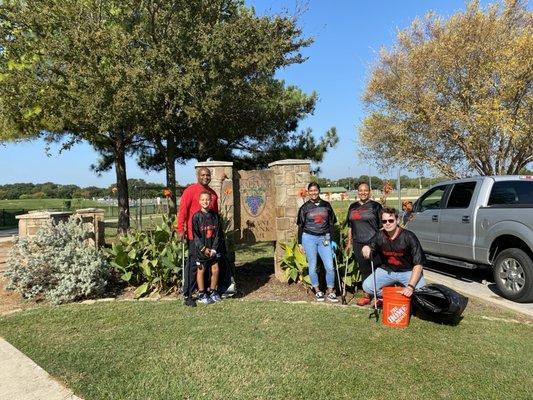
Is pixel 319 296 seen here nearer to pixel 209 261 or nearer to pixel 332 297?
pixel 332 297

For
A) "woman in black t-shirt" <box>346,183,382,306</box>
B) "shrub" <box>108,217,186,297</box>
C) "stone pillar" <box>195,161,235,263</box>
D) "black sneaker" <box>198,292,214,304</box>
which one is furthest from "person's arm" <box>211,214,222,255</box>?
"woman in black t-shirt" <box>346,183,382,306</box>

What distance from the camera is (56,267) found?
6723 millimetres

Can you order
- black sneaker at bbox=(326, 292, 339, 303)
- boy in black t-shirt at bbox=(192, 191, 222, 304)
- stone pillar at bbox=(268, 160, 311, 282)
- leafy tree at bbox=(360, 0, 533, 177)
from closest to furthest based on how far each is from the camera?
boy in black t-shirt at bbox=(192, 191, 222, 304)
black sneaker at bbox=(326, 292, 339, 303)
stone pillar at bbox=(268, 160, 311, 282)
leafy tree at bbox=(360, 0, 533, 177)

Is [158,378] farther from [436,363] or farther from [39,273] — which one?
[39,273]

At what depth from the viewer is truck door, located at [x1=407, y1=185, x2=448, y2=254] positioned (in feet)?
27.1

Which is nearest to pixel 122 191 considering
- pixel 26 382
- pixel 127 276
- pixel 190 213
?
pixel 127 276

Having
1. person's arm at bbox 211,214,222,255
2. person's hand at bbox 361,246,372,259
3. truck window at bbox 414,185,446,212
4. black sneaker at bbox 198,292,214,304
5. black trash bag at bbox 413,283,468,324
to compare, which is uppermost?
truck window at bbox 414,185,446,212

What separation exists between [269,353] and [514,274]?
415cm

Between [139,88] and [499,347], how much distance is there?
774 centimetres

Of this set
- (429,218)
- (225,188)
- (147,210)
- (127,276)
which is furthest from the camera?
(147,210)

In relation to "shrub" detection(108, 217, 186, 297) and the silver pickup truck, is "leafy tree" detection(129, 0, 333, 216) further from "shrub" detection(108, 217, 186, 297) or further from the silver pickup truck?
the silver pickup truck

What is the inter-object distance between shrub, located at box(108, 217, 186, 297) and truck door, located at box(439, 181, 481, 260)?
4419 millimetres

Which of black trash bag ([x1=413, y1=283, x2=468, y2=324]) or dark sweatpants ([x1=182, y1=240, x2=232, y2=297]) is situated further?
dark sweatpants ([x1=182, y1=240, x2=232, y2=297])

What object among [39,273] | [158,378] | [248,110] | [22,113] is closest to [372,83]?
[248,110]
